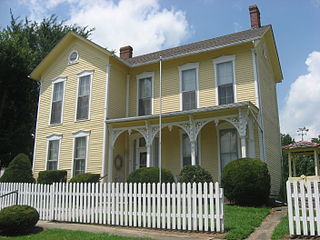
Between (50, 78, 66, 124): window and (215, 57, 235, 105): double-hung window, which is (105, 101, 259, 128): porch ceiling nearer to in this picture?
(215, 57, 235, 105): double-hung window

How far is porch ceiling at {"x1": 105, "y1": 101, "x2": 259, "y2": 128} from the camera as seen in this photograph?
1331 cm

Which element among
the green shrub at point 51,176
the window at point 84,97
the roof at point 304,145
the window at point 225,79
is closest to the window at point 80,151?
the green shrub at point 51,176

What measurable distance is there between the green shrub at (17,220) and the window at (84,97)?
360 inches

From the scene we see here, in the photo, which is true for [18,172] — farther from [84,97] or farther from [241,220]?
[241,220]

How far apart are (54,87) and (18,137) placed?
596 centimetres

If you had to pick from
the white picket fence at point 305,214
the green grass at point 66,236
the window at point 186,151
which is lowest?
the green grass at point 66,236

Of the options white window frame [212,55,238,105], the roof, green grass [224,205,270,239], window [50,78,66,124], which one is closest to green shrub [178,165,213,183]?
green grass [224,205,270,239]

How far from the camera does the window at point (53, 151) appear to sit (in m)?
18.2

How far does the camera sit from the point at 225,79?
15.9 metres

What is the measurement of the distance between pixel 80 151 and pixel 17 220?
895cm

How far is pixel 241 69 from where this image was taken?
51.0 feet

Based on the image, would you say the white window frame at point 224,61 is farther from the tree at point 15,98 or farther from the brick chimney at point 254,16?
the tree at point 15,98

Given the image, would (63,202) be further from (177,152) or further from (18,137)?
(18,137)

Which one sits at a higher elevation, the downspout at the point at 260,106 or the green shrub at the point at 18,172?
the downspout at the point at 260,106
